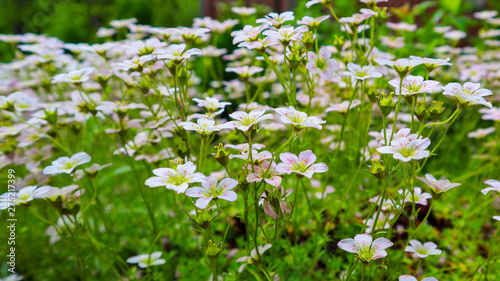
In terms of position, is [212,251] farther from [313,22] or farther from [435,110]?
[313,22]

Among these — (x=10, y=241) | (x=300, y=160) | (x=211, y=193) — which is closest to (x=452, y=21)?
(x=300, y=160)

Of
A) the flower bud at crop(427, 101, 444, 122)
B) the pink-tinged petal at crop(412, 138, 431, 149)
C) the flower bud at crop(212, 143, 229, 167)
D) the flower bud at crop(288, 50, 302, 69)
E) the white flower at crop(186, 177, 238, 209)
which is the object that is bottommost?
the white flower at crop(186, 177, 238, 209)

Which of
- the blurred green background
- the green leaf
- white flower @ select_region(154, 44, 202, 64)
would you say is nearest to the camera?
white flower @ select_region(154, 44, 202, 64)

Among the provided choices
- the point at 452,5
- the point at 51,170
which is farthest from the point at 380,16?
the point at 452,5

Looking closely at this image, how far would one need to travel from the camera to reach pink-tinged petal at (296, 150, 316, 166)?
99cm

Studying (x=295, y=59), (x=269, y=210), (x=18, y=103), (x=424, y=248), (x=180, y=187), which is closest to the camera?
(x=180, y=187)

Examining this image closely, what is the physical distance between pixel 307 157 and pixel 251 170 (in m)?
0.21

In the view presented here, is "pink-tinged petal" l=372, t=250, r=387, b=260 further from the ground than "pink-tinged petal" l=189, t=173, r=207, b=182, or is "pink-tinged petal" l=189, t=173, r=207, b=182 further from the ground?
"pink-tinged petal" l=189, t=173, r=207, b=182

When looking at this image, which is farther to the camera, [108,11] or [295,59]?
[108,11]

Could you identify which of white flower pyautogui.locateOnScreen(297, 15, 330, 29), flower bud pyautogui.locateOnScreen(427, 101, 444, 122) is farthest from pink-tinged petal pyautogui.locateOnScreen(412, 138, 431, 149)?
white flower pyautogui.locateOnScreen(297, 15, 330, 29)

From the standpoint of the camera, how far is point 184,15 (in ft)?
24.6

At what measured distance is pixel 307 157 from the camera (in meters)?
1.00

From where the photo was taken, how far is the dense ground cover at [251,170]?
3.24ft

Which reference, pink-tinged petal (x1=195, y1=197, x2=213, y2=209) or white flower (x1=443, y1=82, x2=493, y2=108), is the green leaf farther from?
pink-tinged petal (x1=195, y1=197, x2=213, y2=209)
